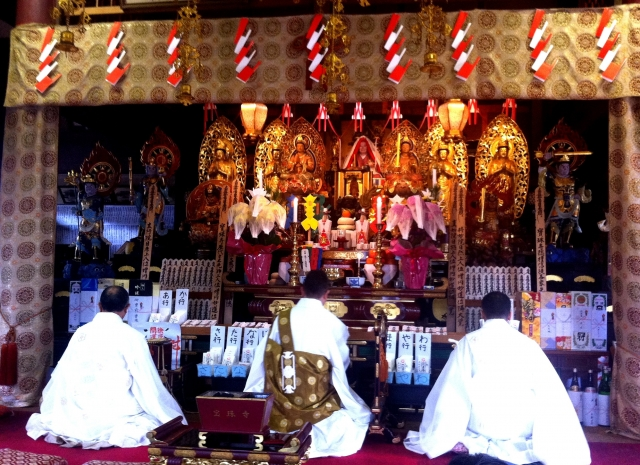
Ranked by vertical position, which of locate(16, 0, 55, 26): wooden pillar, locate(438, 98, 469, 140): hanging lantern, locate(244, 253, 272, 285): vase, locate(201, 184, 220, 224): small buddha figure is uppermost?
locate(16, 0, 55, 26): wooden pillar

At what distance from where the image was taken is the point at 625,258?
5031mm

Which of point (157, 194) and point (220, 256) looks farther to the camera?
point (157, 194)

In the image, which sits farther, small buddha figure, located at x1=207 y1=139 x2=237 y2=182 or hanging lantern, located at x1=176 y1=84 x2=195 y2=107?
small buddha figure, located at x1=207 y1=139 x2=237 y2=182

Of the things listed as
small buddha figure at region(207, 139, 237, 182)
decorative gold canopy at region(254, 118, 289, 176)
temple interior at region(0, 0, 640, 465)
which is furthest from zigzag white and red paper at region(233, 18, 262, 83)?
decorative gold canopy at region(254, 118, 289, 176)

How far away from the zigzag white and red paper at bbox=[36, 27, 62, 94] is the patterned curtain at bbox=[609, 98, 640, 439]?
4.32m

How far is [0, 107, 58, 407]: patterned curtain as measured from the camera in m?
5.66

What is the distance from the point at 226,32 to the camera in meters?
5.51

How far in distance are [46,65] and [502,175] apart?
4.82 meters

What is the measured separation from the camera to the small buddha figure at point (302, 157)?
8.47m

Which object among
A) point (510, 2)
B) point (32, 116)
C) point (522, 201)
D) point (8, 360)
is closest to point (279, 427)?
point (8, 360)

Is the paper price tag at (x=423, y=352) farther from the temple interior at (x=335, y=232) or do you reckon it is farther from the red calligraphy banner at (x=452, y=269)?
the red calligraphy banner at (x=452, y=269)

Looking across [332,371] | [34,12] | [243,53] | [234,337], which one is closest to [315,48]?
[243,53]

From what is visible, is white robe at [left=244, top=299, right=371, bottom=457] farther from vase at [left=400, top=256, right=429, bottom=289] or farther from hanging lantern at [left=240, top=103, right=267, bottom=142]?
hanging lantern at [left=240, top=103, right=267, bottom=142]

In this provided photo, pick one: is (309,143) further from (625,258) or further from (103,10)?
(625,258)
